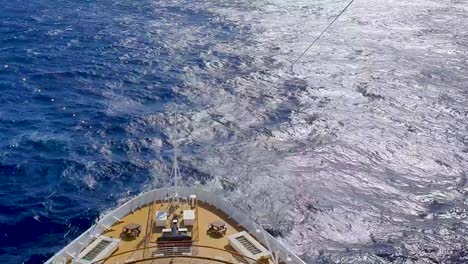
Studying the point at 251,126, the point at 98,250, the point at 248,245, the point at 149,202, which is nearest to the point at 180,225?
the point at 149,202

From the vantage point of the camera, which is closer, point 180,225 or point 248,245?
point 248,245

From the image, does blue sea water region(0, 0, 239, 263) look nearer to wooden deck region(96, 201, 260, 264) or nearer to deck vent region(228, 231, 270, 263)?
wooden deck region(96, 201, 260, 264)

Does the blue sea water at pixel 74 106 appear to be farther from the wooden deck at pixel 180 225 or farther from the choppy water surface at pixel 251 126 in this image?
the wooden deck at pixel 180 225

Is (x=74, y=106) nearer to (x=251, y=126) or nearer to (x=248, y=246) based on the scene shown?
(x=251, y=126)

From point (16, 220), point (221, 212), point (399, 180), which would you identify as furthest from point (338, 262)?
point (16, 220)

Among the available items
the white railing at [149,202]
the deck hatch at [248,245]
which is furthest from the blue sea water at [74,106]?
the deck hatch at [248,245]
